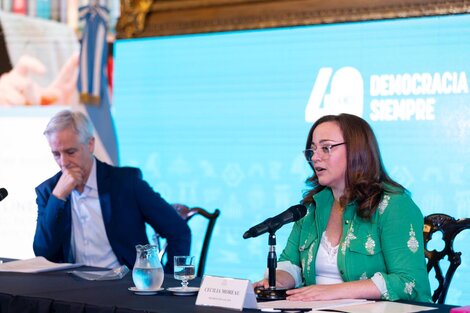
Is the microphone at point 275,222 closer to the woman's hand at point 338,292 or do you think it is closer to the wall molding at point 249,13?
the woman's hand at point 338,292

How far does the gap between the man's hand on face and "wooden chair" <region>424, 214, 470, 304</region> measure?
146 centimetres

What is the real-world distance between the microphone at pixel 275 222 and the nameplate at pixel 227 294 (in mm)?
128

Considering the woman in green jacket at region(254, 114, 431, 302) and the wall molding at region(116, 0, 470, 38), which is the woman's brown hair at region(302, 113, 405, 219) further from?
the wall molding at region(116, 0, 470, 38)

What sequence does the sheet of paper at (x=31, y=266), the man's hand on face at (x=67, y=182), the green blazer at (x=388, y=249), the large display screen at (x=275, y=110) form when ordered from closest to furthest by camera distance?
1. the green blazer at (x=388, y=249)
2. the sheet of paper at (x=31, y=266)
3. the man's hand on face at (x=67, y=182)
4. the large display screen at (x=275, y=110)

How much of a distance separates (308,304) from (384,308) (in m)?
0.20

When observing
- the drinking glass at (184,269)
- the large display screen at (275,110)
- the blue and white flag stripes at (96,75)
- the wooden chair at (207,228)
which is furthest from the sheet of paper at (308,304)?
the blue and white flag stripes at (96,75)

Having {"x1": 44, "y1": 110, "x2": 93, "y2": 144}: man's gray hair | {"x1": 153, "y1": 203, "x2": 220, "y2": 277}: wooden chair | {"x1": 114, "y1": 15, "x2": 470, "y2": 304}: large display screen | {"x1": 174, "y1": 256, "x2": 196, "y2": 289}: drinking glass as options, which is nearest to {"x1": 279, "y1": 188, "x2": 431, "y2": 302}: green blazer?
{"x1": 174, "y1": 256, "x2": 196, "y2": 289}: drinking glass

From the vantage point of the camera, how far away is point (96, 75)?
5289mm

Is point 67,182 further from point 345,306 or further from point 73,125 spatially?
point 345,306

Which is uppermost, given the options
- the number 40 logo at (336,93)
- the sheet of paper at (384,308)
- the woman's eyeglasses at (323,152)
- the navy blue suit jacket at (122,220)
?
the number 40 logo at (336,93)

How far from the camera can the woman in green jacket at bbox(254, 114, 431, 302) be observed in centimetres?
258

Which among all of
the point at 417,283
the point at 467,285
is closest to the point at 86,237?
the point at 417,283

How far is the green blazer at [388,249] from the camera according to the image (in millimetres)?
2549

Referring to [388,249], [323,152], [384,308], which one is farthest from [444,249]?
[384,308]
